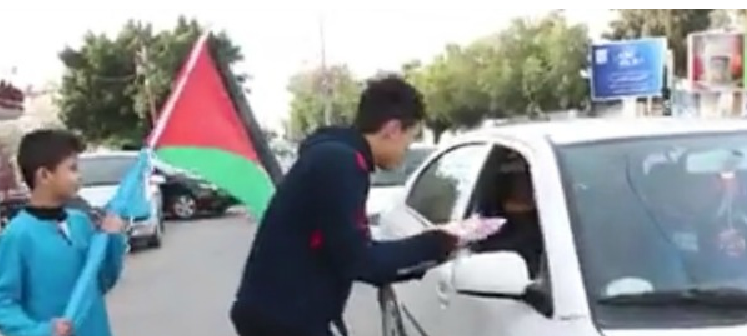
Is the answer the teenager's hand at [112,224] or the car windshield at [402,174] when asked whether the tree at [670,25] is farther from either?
the teenager's hand at [112,224]

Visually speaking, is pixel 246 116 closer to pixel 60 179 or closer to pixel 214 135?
pixel 214 135

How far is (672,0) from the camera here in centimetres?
5803

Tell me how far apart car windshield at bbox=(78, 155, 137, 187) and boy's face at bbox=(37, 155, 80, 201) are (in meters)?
16.9

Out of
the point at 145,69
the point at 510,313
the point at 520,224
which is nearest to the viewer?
the point at 510,313

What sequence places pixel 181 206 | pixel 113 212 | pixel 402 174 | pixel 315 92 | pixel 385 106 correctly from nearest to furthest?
pixel 385 106
pixel 113 212
pixel 402 174
pixel 181 206
pixel 315 92

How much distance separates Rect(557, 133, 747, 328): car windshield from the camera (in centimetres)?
378

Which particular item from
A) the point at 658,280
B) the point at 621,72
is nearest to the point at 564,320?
the point at 658,280

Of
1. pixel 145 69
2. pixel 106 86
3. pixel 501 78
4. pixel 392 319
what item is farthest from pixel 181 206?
pixel 501 78

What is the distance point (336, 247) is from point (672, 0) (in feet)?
185

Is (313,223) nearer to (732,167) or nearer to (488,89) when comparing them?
(732,167)

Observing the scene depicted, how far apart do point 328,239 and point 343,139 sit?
0.91 feet

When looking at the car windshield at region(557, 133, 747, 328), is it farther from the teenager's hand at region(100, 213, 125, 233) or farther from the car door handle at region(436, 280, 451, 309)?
the teenager's hand at region(100, 213, 125, 233)

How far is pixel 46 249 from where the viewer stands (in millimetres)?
4121

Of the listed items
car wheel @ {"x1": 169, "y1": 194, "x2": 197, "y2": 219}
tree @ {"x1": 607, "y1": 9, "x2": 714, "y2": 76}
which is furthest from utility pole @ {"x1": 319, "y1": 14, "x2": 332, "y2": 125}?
car wheel @ {"x1": 169, "y1": 194, "x2": 197, "y2": 219}
